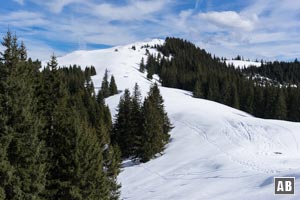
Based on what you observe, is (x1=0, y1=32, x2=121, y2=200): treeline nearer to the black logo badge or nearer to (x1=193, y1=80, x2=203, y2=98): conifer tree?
the black logo badge

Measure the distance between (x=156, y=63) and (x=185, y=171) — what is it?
138192 millimetres

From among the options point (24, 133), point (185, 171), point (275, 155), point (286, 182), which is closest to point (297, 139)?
point (275, 155)

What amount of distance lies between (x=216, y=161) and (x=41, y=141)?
28.5 meters

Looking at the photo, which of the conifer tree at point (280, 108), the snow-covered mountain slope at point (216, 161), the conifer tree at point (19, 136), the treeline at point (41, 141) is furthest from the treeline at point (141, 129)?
the conifer tree at point (280, 108)

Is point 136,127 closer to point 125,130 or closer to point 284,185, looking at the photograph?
point 125,130

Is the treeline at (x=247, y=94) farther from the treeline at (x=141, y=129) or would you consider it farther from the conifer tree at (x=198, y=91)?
the treeline at (x=141, y=129)

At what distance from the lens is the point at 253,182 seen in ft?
100

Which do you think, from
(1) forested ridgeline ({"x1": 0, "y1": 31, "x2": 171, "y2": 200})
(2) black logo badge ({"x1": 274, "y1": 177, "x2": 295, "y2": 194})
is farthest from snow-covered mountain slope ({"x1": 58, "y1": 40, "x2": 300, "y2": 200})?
(1) forested ridgeline ({"x1": 0, "y1": 31, "x2": 171, "y2": 200})

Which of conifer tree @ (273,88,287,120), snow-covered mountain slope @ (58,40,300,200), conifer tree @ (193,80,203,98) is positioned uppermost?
conifer tree @ (193,80,203,98)

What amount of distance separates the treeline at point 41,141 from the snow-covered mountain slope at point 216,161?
363 inches

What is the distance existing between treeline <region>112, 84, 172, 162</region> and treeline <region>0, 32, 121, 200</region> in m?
18.7

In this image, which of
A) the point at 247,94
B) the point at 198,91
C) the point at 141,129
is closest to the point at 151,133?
the point at 141,129

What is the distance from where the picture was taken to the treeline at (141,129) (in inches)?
1876

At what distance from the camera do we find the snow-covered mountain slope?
101ft
